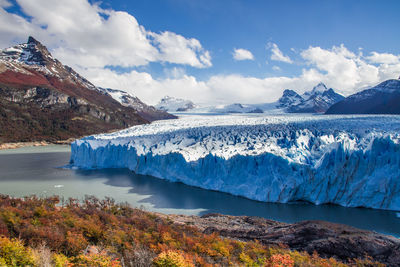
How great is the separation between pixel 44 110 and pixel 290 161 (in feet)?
128

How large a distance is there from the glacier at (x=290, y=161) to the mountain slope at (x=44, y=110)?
78.4 feet

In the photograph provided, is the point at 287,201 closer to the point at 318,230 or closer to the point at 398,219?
the point at 398,219

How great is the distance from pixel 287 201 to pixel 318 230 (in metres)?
4.59

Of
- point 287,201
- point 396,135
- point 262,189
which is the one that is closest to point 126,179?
point 262,189

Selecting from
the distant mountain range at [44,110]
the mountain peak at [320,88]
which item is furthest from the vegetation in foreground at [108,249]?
the mountain peak at [320,88]

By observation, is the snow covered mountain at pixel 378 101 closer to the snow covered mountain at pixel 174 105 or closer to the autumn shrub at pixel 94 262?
the autumn shrub at pixel 94 262

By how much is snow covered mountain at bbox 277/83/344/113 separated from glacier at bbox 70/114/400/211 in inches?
2181

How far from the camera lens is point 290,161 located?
9797 mm

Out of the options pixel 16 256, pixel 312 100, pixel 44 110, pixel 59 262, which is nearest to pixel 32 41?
pixel 44 110

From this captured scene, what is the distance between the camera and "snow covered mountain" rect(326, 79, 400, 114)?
28.2 metres

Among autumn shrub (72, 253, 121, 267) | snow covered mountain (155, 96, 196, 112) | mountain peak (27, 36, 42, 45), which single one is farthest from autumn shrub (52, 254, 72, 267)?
snow covered mountain (155, 96, 196, 112)

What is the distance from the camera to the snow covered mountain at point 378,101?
92.7ft

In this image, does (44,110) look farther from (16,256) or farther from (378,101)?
(378,101)

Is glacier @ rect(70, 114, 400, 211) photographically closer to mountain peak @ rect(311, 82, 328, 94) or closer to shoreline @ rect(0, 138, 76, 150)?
shoreline @ rect(0, 138, 76, 150)
